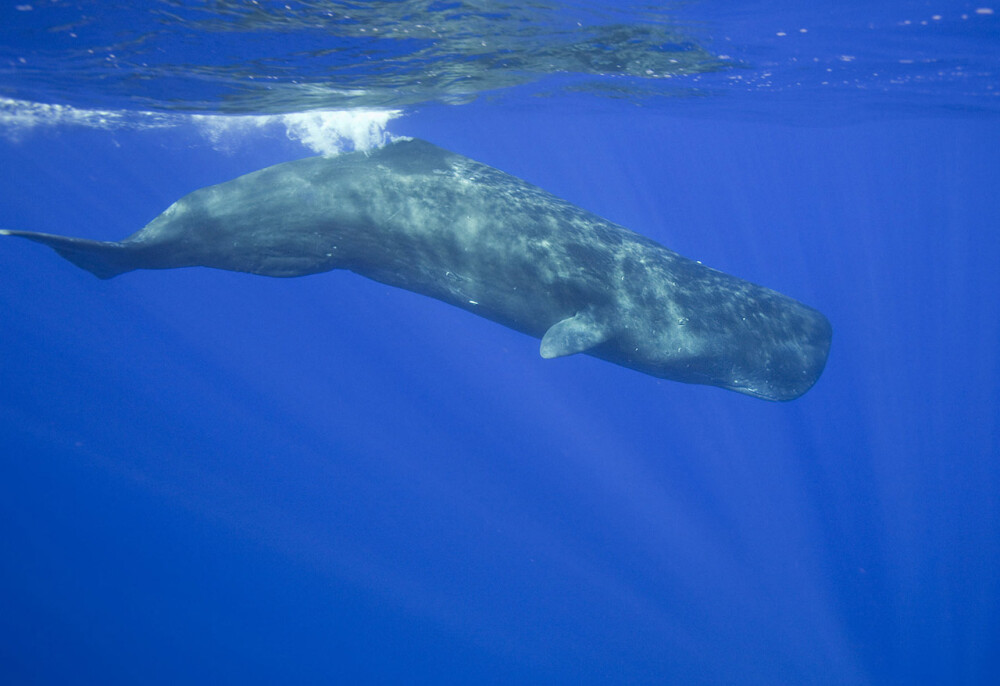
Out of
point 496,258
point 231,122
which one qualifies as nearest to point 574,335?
point 496,258

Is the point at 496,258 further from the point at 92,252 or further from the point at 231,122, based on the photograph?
the point at 231,122

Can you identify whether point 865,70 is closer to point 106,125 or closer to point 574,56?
point 574,56

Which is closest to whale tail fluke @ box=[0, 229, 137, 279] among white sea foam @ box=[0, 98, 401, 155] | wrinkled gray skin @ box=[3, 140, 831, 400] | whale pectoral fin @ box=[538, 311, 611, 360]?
wrinkled gray skin @ box=[3, 140, 831, 400]

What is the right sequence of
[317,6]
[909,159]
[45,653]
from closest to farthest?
[317,6] < [45,653] < [909,159]

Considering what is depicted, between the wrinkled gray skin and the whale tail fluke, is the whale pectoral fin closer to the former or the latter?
the wrinkled gray skin

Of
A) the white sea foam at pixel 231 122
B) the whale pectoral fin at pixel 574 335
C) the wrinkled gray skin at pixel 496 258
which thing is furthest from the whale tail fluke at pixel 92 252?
the white sea foam at pixel 231 122

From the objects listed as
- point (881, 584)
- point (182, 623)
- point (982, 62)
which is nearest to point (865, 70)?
point (982, 62)

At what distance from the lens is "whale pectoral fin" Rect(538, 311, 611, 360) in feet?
20.0

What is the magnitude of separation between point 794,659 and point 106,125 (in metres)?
37.1

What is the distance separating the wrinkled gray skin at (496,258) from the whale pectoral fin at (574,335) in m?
0.02

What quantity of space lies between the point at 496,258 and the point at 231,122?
71.4 feet

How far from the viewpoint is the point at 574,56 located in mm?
14594

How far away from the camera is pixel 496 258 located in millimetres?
6773

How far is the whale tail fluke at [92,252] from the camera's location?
7062 mm
